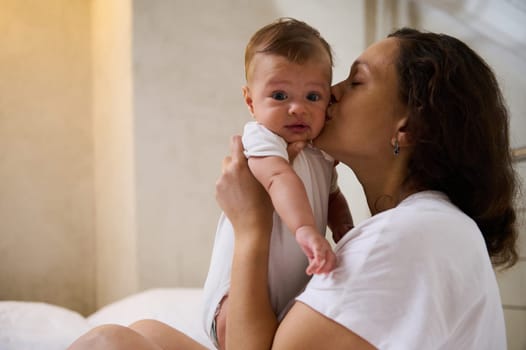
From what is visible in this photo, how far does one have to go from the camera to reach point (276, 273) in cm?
121

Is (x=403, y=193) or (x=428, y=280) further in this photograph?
(x=403, y=193)

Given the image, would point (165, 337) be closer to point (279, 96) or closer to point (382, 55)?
point (279, 96)

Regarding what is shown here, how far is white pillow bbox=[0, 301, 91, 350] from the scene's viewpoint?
1.77 m

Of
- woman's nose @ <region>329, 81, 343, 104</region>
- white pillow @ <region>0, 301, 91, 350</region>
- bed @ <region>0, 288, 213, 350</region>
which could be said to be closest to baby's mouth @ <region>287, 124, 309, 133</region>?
woman's nose @ <region>329, 81, 343, 104</region>

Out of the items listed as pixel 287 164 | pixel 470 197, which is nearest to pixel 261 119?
pixel 287 164

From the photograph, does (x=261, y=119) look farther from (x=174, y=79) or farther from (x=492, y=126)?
(x=174, y=79)

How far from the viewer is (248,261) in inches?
45.0

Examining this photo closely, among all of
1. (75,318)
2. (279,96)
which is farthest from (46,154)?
(279,96)

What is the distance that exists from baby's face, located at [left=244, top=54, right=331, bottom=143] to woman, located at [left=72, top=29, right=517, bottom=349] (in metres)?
0.04

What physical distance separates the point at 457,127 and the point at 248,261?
0.50 metres

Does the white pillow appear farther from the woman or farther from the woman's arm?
the woman's arm

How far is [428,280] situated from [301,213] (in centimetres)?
25

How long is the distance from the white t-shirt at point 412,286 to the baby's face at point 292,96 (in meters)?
0.31

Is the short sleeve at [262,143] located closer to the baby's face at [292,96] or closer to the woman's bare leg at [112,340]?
the baby's face at [292,96]
